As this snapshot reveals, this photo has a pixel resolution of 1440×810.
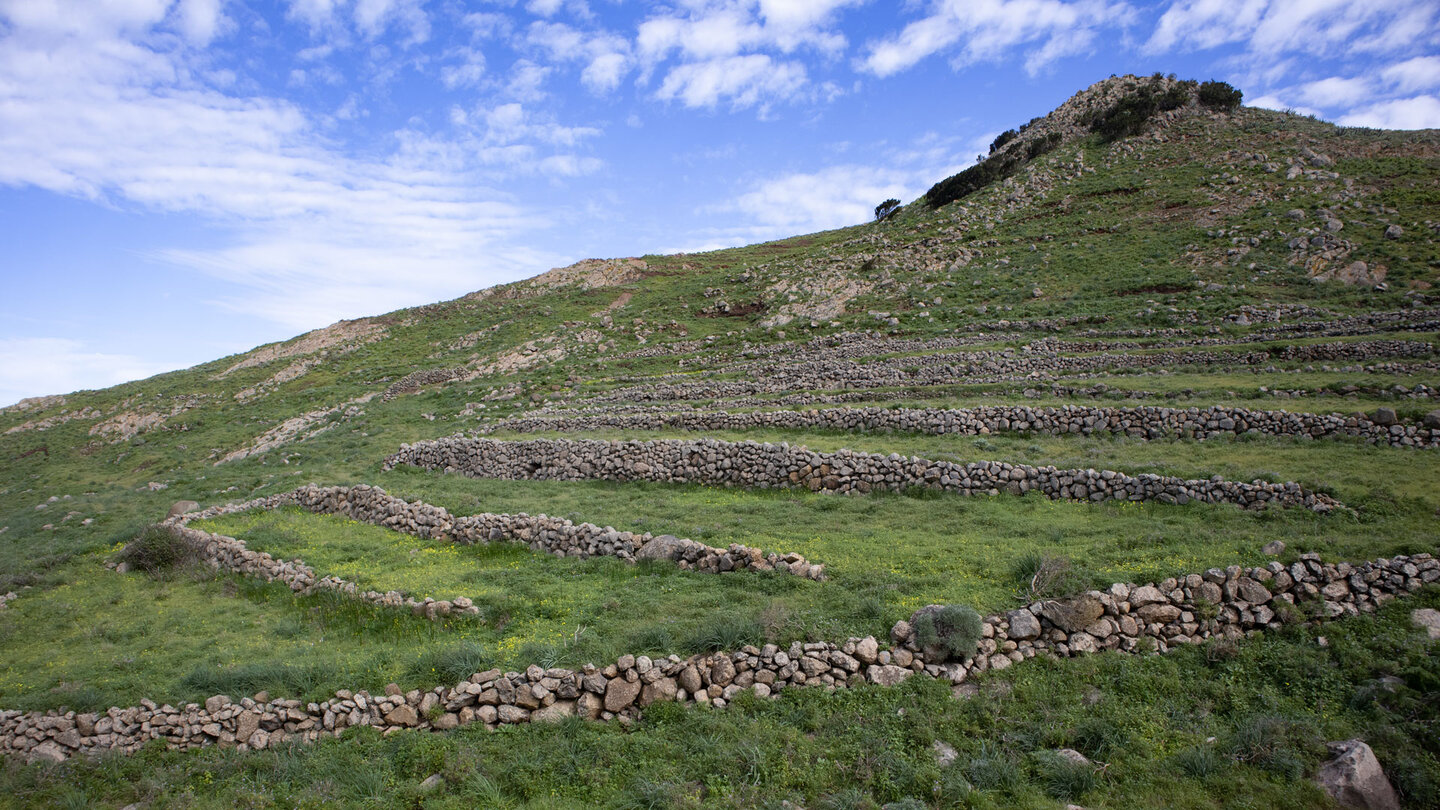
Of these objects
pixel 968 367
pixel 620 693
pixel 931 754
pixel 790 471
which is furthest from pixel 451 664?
pixel 968 367

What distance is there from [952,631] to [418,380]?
43307mm

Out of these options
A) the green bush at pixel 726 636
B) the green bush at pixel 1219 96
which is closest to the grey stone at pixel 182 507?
the green bush at pixel 726 636

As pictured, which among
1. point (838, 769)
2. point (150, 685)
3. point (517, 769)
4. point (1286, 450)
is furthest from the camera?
point (1286, 450)

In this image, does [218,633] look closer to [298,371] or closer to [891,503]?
[891,503]

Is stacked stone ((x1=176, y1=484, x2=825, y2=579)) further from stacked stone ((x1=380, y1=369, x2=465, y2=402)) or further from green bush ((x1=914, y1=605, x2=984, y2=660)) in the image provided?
stacked stone ((x1=380, y1=369, x2=465, y2=402))

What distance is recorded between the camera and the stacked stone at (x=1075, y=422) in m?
15.1

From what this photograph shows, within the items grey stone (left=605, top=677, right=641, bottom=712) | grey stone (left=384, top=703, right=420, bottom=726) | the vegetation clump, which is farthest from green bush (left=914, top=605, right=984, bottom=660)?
the vegetation clump

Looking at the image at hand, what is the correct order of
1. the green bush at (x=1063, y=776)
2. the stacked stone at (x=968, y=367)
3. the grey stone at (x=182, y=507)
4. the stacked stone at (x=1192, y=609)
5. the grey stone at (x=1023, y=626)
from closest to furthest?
the green bush at (x=1063, y=776), the stacked stone at (x=1192, y=609), the grey stone at (x=1023, y=626), the grey stone at (x=182, y=507), the stacked stone at (x=968, y=367)

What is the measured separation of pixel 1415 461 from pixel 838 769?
1474 cm

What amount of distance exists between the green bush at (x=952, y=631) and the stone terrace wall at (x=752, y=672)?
0.13 m

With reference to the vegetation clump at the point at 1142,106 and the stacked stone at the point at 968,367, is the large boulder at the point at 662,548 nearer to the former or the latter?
the stacked stone at the point at 968,367

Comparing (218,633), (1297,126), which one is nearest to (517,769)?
(218,633)

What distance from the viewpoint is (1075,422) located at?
18750 mm

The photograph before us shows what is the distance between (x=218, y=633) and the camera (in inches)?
434
